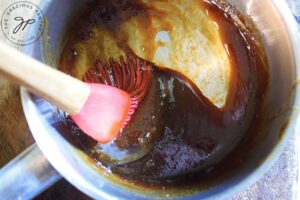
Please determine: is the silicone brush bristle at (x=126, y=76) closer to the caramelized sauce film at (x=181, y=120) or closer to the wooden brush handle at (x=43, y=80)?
the caramelized sauce film at (x=181, y=120)

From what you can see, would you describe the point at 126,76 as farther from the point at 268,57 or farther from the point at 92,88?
the point at 268,57

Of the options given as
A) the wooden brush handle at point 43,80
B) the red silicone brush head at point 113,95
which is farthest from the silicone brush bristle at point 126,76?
the wooden brush handle at point 43,80

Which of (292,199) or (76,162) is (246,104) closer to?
(292,199)

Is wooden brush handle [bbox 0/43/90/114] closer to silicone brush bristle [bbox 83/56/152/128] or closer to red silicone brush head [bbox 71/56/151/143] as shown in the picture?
red silicone brush head [bbox 71/56/151/143]

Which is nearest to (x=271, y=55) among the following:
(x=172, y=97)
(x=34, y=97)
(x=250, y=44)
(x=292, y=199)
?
(x=250, y=44)

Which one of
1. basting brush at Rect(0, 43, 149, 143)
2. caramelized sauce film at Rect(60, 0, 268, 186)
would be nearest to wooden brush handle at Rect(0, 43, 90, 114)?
basting brush at Rect(0, 43, 149, 143)

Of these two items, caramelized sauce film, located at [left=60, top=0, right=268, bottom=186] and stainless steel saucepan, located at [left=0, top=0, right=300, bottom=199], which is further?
caramelized sauce film, located at [left=60, top=0, right=268, bottom=186]
